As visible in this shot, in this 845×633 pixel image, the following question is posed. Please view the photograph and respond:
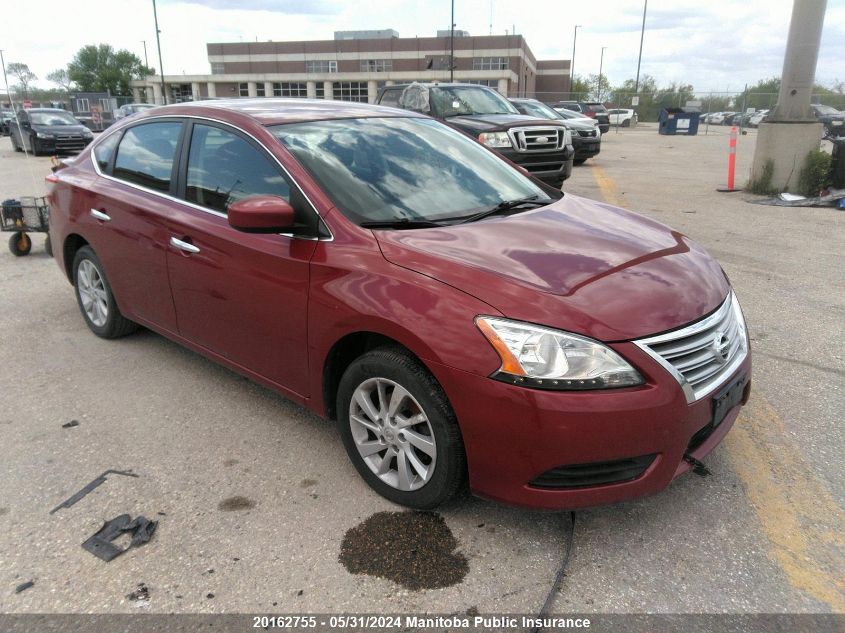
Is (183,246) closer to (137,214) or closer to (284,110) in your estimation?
(137,214)

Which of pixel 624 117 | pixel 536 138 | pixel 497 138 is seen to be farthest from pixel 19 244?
pixel 624 117

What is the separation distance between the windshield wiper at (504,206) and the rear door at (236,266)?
798mm

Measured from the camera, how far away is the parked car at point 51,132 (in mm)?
21891

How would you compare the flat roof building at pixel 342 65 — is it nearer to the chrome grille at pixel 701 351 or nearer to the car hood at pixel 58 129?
the car hood at pixel 58 129

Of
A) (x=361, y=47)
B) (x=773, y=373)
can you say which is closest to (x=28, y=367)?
(x=773, y=373)

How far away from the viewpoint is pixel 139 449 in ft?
11.0

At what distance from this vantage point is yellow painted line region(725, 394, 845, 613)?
7.96 feet

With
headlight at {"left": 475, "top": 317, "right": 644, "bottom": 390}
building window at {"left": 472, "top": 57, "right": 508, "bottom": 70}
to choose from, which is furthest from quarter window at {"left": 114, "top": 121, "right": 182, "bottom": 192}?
building window at {"left": 472, "top": 57, "right": 508, "bottom": 70}

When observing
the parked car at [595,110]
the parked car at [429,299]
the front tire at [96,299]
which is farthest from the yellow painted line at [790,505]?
the parked car at [595,110]

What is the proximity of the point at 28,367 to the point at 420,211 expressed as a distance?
3073 millimetres

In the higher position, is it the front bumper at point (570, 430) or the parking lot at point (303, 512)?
the front bumper at point (570, 430)

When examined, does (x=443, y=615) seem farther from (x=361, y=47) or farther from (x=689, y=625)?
(x=361, y=47)

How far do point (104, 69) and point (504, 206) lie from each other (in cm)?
12195

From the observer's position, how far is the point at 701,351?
253 centimetres
